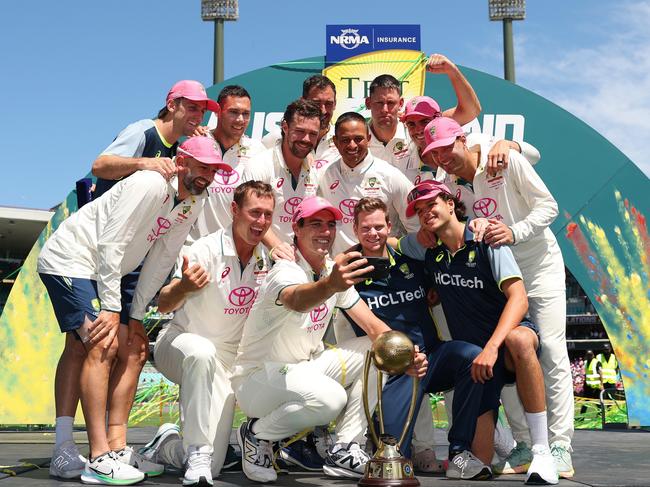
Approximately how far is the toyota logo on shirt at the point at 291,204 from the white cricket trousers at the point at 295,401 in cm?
129

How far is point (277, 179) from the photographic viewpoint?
541cm

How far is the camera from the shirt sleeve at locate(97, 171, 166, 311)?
13.5 feet

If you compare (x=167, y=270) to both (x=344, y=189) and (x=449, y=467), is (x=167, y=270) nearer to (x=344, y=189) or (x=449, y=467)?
(x=344, y=189)

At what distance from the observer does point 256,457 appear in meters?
4.15

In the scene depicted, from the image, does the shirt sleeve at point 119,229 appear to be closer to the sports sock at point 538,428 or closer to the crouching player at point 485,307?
the crouching player at point 485,307

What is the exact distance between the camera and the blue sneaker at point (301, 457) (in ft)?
16.0

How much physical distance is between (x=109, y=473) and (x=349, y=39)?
6.16 meters

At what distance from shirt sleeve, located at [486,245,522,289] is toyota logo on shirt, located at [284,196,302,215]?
1.46 meters

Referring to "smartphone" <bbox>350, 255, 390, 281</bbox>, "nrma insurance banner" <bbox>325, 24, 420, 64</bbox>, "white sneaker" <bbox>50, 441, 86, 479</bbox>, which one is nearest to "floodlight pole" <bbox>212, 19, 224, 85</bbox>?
"nrma insurance banner" <bbox>325, 24, 420, 64</bbox>

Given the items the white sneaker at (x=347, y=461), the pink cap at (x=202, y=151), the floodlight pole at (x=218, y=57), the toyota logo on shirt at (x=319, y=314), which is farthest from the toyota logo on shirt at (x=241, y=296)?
the floodlight pole at (x=218, y=57)

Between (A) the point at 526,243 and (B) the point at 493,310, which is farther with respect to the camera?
(A) the point at 526,243

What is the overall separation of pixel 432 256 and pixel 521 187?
733 mm

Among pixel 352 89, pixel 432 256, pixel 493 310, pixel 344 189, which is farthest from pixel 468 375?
pixel 352 89

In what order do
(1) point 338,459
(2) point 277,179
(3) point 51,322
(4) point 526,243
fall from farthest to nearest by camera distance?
(3) point 51,322 < (2) point 277,179 < (4) point 526,243 < (1) point 338,459
